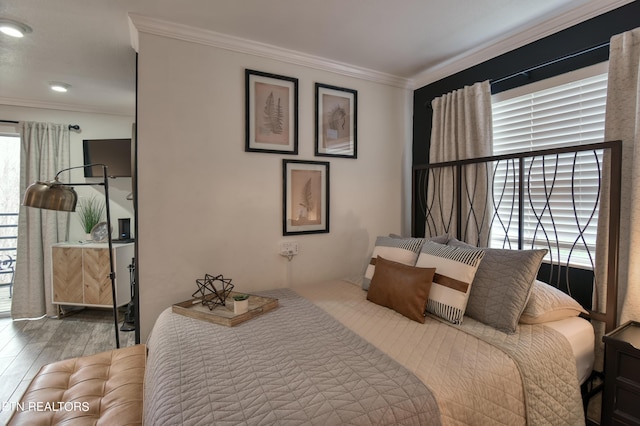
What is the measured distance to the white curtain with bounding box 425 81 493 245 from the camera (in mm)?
2318

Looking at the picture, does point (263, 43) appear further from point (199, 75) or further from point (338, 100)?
point (338, 100)

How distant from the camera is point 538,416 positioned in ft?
4.14

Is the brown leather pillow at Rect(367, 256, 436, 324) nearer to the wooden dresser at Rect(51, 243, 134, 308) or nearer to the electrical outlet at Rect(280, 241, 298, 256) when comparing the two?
the electrical outlet at Rect(280, 241, 298, 256)

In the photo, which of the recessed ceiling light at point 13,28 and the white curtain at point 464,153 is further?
the white curtain at point 464,153

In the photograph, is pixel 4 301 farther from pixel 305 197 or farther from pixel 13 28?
pixel 305 197

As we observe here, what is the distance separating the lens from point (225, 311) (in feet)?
5.92

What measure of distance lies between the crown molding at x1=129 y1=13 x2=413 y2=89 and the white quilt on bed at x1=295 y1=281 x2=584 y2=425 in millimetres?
1979

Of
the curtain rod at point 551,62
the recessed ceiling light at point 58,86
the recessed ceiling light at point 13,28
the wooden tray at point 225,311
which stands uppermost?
the recessed ceiling light at point 58,86

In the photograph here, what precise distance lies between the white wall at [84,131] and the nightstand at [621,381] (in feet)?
15.4

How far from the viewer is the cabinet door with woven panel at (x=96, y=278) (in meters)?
3.51

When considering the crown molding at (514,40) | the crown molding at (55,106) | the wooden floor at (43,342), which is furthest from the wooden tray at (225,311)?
the crown molding at (55,106)

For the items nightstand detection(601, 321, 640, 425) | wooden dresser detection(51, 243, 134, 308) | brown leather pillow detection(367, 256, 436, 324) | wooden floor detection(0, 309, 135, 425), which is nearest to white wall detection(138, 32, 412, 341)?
brown leather pillow detection(367, 256, 436, 324)

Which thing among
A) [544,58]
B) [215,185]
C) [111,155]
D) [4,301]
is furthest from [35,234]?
[544,58]

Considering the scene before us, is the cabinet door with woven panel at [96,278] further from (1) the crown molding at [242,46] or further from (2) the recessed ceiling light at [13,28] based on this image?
(1) the crown molding at [242,46]
